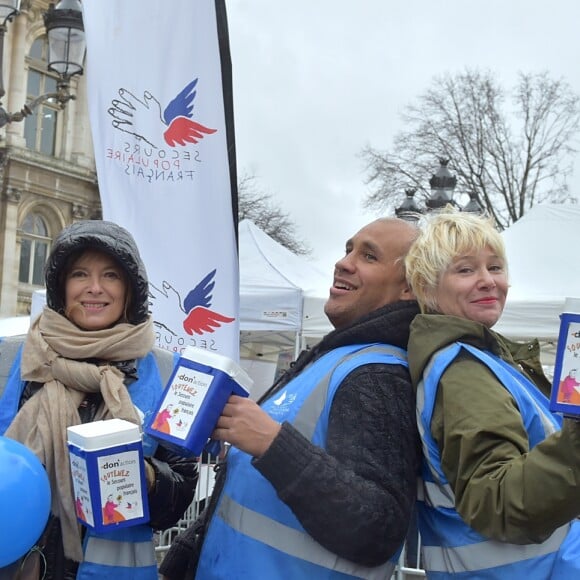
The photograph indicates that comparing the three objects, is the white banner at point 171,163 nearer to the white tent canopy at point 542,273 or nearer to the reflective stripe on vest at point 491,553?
the reflective stripe on vest at point 491,553

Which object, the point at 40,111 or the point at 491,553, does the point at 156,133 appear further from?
the point at 40,111

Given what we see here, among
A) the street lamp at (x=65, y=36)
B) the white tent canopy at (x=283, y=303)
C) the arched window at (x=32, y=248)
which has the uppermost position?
the arched window at (x=32, y=248)

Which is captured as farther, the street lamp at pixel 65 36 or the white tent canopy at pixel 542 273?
the white tent canopy at pixel 542 273

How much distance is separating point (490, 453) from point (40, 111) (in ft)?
94.5

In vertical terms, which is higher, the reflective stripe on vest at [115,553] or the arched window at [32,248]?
the arched window at [32,248]

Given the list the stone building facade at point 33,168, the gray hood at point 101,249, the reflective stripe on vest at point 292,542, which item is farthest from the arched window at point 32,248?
the reflective stripe on vest at point 292,542

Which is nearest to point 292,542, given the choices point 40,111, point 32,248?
point 32,248

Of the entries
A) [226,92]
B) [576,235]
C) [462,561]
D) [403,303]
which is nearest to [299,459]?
[462,561]

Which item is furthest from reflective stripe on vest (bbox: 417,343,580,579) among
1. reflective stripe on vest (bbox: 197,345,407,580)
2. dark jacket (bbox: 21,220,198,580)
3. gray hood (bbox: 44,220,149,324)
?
gray hood (bbox: 44,220,149,324)

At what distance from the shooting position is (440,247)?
1917 millimetres

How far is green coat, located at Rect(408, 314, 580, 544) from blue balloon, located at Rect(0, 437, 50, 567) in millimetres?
947

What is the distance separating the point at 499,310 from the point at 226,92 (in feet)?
7.93

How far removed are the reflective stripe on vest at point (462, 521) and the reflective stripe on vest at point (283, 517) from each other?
5.6 inches

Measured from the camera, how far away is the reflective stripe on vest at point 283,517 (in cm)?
175
